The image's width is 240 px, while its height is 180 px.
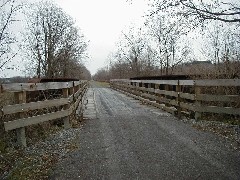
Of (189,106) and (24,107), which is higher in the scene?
(24,107)

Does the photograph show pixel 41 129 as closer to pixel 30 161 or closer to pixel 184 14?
pixel 30 161

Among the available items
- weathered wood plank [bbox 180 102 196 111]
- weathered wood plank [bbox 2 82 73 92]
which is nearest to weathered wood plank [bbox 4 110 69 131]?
weathered wood plank [bbox 2 82 73 92]

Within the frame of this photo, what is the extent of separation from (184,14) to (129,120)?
3850 mm

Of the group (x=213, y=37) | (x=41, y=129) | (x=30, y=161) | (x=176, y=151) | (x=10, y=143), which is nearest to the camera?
(x=30, y=161)

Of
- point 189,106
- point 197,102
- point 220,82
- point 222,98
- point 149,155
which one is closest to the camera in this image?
point 149,155

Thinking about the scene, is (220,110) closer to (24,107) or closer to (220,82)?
(220,82)

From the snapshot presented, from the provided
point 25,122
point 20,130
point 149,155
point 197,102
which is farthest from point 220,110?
point 20,130

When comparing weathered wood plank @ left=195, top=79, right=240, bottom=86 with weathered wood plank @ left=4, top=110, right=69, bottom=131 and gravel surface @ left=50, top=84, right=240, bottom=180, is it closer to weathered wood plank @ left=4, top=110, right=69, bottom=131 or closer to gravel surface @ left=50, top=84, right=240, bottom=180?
gravel surface @ left=50, top=84, right=240, bottom=180

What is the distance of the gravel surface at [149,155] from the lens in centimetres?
460

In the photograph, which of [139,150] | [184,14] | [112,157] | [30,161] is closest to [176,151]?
[139,150]

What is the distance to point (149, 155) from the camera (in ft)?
18.1

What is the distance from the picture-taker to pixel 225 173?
4.52 m

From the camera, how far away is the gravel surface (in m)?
4.60

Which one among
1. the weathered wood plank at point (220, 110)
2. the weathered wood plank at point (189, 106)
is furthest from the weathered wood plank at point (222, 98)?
the weathered wood plank at point (189, 106)
